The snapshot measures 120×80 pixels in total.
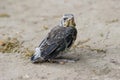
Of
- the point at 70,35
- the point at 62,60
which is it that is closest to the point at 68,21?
the point at 70,35

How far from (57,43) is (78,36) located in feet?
4.91

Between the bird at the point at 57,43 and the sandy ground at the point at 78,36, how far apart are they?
131 mm

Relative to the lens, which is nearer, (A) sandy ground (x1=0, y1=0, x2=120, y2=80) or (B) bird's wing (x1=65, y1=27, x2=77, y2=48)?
(A) sandy ground (x1=0, y1=0, x2=120, y2=80)

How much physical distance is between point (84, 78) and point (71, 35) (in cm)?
83

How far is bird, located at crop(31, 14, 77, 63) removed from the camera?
698 cm

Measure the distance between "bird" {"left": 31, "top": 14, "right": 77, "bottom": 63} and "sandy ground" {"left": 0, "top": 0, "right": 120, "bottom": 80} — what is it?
0.43ft

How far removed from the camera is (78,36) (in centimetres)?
845

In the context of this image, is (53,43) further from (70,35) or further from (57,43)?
(70,35)

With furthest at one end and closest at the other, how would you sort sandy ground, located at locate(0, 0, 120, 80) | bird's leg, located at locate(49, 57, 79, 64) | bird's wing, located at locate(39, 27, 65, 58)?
bird's leg, located at locate(49, 57, 79, 64) < bird's wing, located at locate(39, 27, 65, 58) < sandy ground, located at locate(0, 0, 120, 80)

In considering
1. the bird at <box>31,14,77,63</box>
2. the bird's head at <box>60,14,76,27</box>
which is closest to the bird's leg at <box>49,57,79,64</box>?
the bird at <box>31,14,77,63</box>

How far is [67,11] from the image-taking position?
1046cm

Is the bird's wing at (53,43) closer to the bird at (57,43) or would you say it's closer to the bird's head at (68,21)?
the bird at (57,43)

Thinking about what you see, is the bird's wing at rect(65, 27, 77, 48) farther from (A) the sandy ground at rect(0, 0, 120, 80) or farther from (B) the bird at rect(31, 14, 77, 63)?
(A) the sandy ground at rect(0, 0, 120, 80)

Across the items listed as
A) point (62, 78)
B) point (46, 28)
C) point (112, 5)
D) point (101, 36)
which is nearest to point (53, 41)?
point (62, 78)
